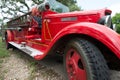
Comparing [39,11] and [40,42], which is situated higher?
[39,11]

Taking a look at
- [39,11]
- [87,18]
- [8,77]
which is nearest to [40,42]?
[39,11]

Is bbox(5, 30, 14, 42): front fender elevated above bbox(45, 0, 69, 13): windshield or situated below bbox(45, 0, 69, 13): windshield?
below

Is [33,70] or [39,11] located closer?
[33,70]

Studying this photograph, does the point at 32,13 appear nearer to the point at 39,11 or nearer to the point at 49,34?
the point at 39,11

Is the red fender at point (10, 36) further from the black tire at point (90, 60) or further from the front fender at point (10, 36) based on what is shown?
the black tire at point (90, 60)

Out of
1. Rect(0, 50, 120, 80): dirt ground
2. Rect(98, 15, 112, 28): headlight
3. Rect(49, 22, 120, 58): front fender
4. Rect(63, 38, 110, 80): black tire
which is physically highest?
Rect(98, 15, 112, 28): headlight

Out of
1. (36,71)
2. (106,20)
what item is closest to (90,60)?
(106,20)

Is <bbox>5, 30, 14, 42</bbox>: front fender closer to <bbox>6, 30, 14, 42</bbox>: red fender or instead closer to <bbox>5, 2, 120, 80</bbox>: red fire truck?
<bbox>6, 30, 14, 42</bbox>: red fender

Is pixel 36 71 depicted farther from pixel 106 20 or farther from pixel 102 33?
pixel 102 33

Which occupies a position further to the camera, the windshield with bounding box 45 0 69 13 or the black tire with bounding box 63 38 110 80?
the windshield with bounding box 45 0 69 13

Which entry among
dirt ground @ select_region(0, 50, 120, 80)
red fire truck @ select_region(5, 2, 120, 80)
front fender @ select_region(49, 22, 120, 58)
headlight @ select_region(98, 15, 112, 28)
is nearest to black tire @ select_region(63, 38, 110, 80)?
red fire truck @ select_region(5, 2, 120, 80)

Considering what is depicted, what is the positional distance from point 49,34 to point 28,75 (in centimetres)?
106

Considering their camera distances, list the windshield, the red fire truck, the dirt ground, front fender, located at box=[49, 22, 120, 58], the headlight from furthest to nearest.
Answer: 1. the windshield
2. the dirt ground
3. the headlight
4. the red fire truck
5. front fender, located at box=[49, 22, 120, 58]

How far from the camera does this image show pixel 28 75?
4.13 meters
